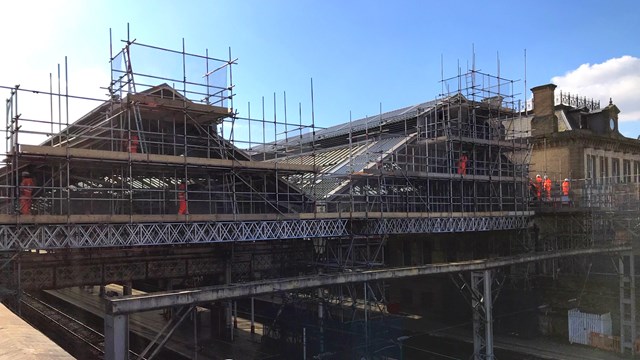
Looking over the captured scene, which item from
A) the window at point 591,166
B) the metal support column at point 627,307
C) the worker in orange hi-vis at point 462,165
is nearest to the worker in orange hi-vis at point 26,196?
the worker in orange hi-vis at point 462,165

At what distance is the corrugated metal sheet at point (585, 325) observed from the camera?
23.4 m

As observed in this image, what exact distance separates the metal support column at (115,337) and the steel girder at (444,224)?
44.4ft

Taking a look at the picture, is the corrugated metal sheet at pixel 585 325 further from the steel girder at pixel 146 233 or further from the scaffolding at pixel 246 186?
the steel girder at pixel 146 233

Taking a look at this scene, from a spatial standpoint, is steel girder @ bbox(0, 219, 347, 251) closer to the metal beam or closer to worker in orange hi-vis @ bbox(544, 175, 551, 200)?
the metal beam

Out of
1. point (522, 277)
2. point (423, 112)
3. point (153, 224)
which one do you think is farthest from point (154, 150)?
point (522, 277)

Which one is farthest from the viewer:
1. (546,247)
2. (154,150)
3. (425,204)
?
(546,247)

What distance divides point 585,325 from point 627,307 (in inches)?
91.0

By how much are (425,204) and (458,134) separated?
5.10m

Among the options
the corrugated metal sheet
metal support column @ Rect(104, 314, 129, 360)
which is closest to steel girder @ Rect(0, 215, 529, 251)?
metal support column @ Rect(104, 314, 129, 360)

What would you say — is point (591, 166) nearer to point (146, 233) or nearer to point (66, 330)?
point (146, 233)

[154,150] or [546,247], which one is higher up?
[154,150]

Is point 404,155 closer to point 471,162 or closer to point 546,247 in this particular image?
point 471,162

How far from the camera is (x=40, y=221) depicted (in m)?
14.1

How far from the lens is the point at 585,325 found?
23703 millimetres
